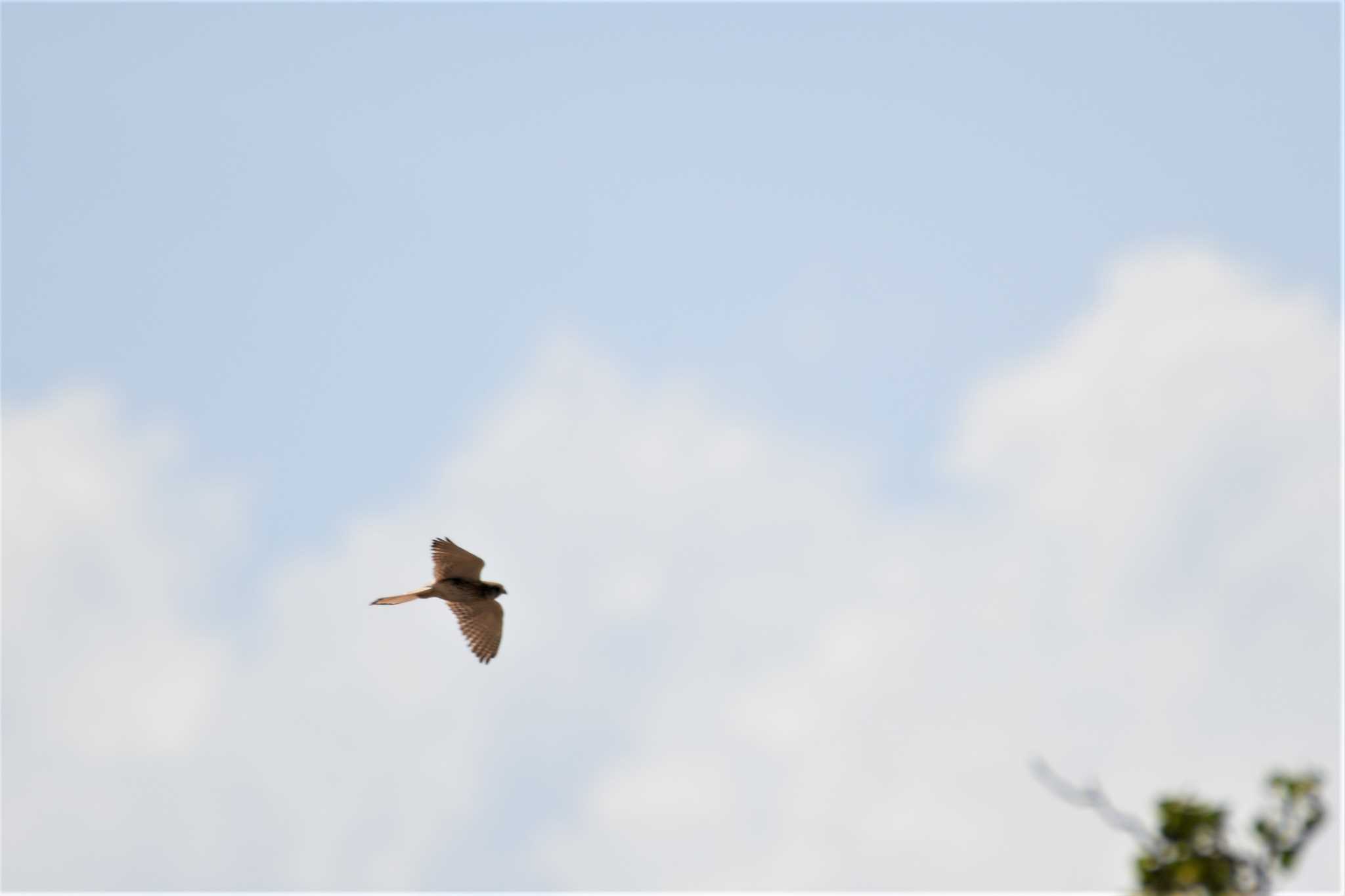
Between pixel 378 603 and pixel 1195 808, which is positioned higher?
pixel 378 603

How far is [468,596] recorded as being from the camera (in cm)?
3028

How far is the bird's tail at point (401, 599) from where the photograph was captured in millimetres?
28147

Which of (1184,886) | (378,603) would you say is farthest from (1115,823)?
(378,603)

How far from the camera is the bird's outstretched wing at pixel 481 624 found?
101ft

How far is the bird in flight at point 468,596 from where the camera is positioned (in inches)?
1156

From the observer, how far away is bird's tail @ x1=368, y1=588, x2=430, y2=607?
92.3ft

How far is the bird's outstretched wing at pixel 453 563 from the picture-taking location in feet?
96.1

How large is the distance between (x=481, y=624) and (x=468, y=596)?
872 millimetres

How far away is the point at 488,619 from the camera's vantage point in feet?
101

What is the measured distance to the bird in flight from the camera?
29.4 metres

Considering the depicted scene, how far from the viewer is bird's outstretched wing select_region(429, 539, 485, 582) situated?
96.1 feet

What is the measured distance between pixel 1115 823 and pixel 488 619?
70.1 feet

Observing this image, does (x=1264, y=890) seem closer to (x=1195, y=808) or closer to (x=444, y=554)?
(x=1195, y=808)

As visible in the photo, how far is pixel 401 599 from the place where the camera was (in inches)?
1139
